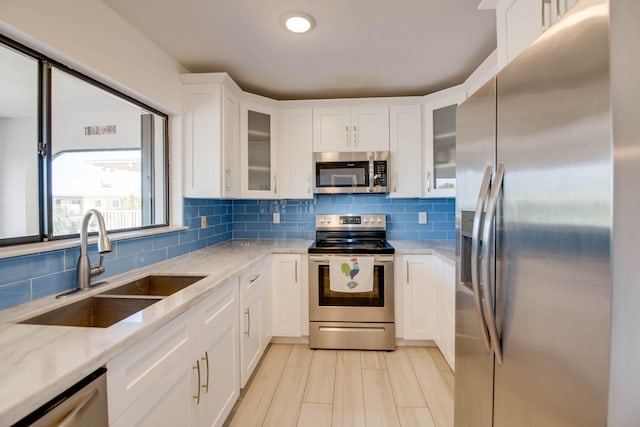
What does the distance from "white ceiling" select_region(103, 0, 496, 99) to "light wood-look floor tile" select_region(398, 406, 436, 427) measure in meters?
2.38

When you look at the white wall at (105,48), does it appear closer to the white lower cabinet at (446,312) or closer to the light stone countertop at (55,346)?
the light stone countertop at (55,346)

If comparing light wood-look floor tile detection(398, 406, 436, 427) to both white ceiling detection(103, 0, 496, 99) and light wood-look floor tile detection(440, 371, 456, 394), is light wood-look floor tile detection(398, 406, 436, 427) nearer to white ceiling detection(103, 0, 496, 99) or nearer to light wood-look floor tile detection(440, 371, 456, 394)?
light wood-look floor tile detection(440, 371, 456, 394)

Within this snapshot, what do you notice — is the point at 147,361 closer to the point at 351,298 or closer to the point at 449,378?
the point at 351,298

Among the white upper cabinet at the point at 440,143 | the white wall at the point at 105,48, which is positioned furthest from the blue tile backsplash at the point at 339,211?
the white wall at the point at 105,48

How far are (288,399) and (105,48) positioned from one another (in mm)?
2339

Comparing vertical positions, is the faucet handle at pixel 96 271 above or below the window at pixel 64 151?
below

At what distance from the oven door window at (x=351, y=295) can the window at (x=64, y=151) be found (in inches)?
55.7

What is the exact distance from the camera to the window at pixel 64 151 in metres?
1.22

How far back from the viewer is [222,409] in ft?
5.06

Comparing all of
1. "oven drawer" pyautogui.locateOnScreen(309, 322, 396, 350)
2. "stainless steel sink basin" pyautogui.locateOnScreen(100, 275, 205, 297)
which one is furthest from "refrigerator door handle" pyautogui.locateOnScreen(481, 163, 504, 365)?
"oven drawer" pyautogui.locateOnScreen(309, 322, 396, 350)

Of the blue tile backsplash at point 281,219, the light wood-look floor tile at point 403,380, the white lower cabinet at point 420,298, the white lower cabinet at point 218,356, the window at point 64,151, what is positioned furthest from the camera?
the white lower cabinet at point 420,298

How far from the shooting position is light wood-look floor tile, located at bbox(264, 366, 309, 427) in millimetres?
1704

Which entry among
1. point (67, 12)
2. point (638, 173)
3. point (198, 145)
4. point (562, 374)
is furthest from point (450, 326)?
point (67, 12)

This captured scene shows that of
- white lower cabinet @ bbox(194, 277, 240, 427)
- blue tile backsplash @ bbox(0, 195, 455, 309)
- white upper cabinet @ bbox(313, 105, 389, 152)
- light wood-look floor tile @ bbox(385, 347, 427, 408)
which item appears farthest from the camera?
white upper cabinet @ bbox(313, 105, 389, 152)
